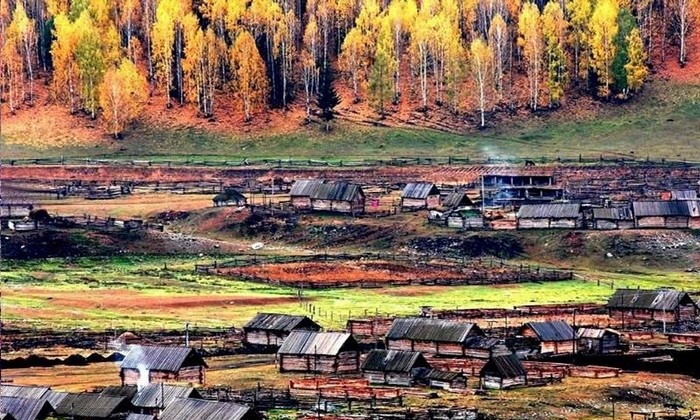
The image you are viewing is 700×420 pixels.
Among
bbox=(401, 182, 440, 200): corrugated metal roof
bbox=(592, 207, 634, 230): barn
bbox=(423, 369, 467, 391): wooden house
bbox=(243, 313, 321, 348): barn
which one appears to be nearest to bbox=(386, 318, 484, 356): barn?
bbox=(243, 313, 321, 348): barn

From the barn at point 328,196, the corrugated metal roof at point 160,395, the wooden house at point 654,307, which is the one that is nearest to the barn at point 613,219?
the barn at point 328,196

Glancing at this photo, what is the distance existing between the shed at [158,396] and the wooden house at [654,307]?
105 ft

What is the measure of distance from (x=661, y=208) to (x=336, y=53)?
63018 mm

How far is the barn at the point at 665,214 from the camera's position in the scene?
10806 centimetres

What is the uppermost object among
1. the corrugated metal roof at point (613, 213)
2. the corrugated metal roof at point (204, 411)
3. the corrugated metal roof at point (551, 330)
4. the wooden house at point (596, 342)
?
the corrugated metal roof at point (204, 411)

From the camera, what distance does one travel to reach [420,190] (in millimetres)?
118438

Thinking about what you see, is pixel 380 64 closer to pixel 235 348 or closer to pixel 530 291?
pixel 530 291

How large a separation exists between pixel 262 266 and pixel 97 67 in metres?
58.9

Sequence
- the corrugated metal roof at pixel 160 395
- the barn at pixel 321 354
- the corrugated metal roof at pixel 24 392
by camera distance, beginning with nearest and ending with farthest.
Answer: the corrugated metal roof at pixel 24 392 → the corrugated metal roof at pixel 160 395 → the barn at pixel 321 354

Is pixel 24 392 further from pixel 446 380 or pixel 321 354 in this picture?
pixel 446 380

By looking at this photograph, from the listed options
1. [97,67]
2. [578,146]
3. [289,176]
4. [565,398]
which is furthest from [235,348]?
[97,67]

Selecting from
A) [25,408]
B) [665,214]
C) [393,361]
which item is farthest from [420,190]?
[25,408]

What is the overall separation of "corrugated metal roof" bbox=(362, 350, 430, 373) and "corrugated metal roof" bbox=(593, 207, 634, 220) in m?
45.5

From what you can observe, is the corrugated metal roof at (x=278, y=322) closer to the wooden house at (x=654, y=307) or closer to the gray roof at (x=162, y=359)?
the gray roof at (x=162, y=359)
